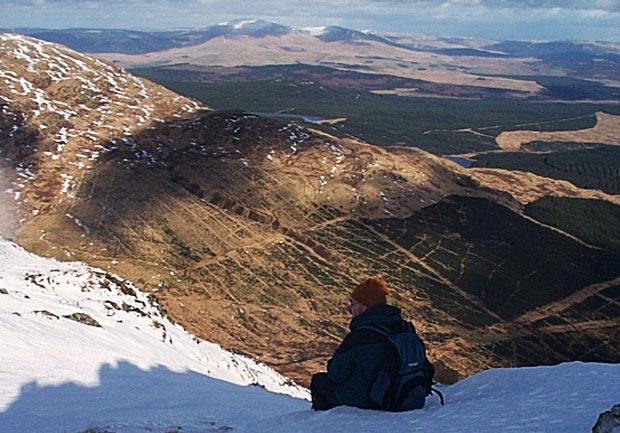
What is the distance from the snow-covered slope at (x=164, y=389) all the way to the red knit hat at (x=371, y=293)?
144 centimetres

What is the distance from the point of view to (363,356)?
6.95 m

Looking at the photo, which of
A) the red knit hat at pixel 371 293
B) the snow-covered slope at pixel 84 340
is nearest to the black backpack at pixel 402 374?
the red knit hat at pixel 371 293

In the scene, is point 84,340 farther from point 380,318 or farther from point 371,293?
point 380,318

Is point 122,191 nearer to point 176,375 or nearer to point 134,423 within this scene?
point 176,375

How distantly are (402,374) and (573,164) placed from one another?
10144 centimetres

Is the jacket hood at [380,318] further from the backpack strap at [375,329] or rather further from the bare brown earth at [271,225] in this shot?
the bare brown earth at [271,225]

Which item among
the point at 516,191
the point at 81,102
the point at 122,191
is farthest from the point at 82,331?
the point at 516,191

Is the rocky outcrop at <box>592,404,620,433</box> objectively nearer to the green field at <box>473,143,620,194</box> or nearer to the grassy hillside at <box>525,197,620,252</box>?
the grassy hillside at <box>525,197,620,252</box>

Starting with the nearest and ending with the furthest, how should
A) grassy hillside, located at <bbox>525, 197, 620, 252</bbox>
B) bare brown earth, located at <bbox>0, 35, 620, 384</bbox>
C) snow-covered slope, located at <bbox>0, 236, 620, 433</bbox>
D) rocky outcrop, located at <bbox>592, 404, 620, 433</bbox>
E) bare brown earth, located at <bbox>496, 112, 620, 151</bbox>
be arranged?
rocky outcrop, located at <bbox>592, 404, 620, 433</bbox> < snow-covered slope, located at <bbox>0, 236, 620, 433</bbox> < bare brown earth, located at <bbox>0, 35, 620, 384</bbox> < grassy hillside, located at <bbox>525, 197, 620, 252</bbox> < bare brown earth, located at <bbox>496, 112, 620, 151</bbox>

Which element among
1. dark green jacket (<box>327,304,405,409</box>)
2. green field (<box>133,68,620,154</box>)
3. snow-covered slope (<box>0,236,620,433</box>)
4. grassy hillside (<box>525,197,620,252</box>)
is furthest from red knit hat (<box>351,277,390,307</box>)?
green field (<box>133,68,620,154</box>)

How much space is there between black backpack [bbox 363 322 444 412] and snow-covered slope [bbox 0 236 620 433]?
17 cm

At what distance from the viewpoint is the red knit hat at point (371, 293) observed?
287 inches

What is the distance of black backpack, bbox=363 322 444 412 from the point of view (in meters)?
6.84

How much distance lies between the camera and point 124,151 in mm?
48281
